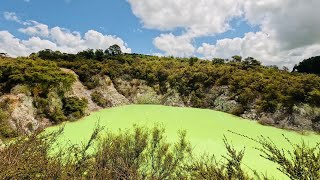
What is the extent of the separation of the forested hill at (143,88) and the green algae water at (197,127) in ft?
8.56

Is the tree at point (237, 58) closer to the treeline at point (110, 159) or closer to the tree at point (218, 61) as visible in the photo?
the tree at point (218, 61)

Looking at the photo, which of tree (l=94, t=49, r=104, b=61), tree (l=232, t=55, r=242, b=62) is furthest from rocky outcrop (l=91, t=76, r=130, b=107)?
tree (l=232, t=55, r=242, b=62)

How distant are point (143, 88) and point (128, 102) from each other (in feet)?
13.6

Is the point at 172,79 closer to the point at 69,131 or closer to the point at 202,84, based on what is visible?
the point at 202,84

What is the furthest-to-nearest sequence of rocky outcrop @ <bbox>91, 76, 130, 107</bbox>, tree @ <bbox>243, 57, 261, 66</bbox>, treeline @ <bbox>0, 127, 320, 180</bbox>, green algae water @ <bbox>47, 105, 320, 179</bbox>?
tree @ <bbox>243, 57, 261, 66</bbox> < rocky outcrop @ <bbox>91, 76, 130, 107</bbox> < green algae water @ <bbox>47, 105, 320, 179</bbox> < treeline @ <bbox>0, 127, 320, 180</bbox>

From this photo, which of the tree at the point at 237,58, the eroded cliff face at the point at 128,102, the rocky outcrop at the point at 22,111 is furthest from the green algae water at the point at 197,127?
the tree at the point at 237,58

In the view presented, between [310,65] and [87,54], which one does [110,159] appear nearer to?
[87,54]

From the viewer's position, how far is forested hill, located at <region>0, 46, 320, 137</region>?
40.7 metres

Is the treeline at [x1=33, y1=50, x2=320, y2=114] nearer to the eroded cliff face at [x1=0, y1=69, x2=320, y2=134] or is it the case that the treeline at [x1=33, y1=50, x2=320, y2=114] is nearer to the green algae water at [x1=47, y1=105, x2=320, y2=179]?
the eroded cliff face at [x1=0, y1=69, x2=320, y2=134]

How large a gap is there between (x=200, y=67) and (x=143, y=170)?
37.7 metres

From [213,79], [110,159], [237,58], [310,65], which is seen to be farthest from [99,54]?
[110,159]

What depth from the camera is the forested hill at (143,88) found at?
4072 cm

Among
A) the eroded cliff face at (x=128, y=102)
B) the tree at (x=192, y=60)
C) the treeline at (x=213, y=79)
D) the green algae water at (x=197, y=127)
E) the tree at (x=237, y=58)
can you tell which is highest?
the tree at (x=237, y=58)

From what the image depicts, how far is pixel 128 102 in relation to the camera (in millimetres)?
51219
